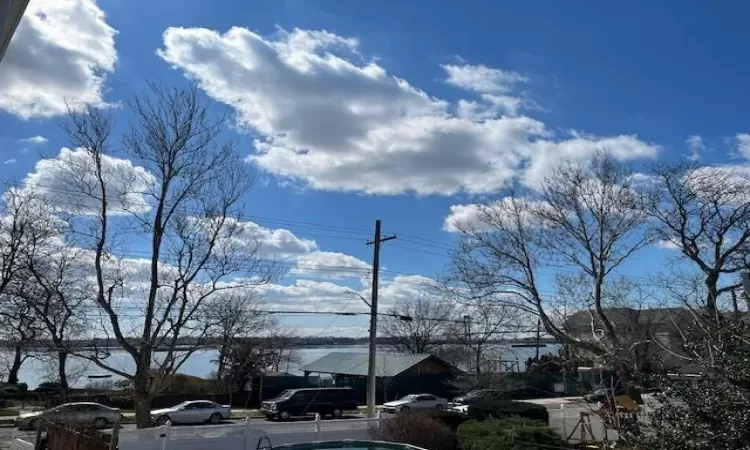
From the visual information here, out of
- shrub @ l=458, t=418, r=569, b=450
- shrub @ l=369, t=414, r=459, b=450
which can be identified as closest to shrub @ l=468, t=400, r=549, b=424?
shrub @ l=458, t=418, r=569, b=450

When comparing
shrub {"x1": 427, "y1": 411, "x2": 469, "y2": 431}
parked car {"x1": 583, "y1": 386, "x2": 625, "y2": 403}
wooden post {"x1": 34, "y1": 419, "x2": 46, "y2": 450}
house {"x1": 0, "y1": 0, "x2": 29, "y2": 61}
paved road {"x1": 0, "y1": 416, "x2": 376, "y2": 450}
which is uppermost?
house {"x1": 0, "y1": 0, "x2": 29, "y2": 61}

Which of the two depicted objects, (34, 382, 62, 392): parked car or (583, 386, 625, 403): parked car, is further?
(34, 382, 62, 392): parked car

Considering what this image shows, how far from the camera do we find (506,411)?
2012 cm

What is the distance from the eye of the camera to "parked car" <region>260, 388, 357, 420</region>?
35938mm

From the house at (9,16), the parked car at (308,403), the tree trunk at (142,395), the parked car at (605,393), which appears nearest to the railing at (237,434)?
the tree trunk at (142,395)

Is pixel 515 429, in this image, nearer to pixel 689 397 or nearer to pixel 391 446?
pixel 391 446

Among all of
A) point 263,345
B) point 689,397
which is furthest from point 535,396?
point 689,397

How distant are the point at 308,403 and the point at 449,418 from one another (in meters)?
19.8

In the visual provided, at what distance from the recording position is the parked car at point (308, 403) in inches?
1415

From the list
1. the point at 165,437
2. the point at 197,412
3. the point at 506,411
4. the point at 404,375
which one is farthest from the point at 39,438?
A: the point at 404,375

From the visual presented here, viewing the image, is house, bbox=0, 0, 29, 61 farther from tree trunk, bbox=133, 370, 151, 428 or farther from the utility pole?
the utility pole

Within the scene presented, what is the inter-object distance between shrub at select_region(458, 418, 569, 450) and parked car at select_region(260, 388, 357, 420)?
21.3 m

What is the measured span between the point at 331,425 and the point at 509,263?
11341 millimetres

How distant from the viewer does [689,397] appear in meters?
7.23
